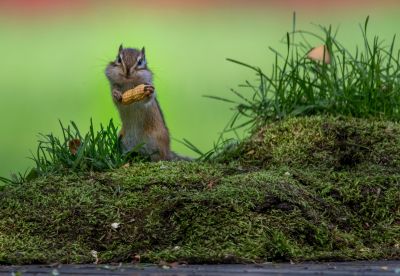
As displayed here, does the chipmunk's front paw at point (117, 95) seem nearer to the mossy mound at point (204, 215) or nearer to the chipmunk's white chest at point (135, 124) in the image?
the chipmunk's white chest at point (135, 124)

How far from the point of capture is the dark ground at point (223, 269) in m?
3.88

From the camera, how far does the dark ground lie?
153 inches

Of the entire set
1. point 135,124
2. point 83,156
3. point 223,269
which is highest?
point 135,124

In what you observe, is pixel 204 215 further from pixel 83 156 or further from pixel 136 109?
pixel 136 109

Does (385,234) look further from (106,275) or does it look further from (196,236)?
(106,275)

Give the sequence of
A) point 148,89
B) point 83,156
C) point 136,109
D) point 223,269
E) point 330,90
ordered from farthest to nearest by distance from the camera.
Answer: point 330,90, point 136,109, point 148,89, point 83,156, point 223,269

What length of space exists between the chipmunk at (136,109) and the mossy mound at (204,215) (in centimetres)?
87

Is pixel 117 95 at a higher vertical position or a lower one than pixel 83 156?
higher

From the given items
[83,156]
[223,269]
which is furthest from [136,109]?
[223,269]

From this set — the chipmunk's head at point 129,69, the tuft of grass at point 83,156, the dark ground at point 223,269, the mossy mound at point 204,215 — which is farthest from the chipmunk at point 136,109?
the dark ground at point 223,269

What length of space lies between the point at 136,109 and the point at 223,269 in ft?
8.12

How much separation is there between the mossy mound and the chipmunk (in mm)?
868

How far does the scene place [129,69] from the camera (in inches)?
245

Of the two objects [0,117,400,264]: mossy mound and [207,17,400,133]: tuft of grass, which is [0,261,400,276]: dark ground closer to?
[0,117,400,264]: mossy mound
